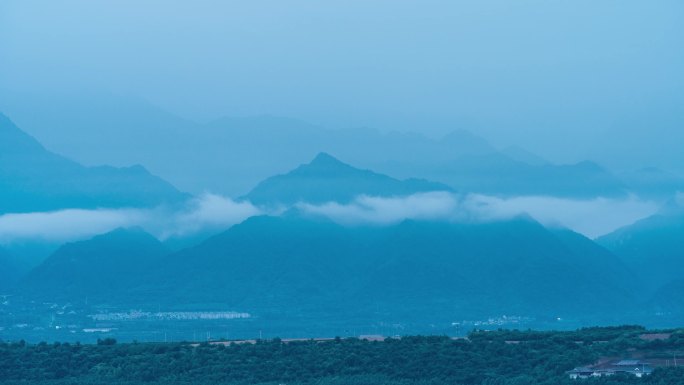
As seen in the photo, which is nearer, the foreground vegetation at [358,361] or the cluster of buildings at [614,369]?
the cluster of buildings at [614,369]

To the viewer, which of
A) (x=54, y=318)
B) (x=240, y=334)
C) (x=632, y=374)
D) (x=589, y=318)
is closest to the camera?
(x=632, y=374)

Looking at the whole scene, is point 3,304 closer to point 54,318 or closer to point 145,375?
point 54,318

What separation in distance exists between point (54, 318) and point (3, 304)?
12.3 meters

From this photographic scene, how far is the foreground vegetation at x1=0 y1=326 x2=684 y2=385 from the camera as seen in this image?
87688mm

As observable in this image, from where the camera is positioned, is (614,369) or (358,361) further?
(358,361)

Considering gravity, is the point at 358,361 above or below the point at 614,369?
above

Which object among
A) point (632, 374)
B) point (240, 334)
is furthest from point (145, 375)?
point (240, 334)

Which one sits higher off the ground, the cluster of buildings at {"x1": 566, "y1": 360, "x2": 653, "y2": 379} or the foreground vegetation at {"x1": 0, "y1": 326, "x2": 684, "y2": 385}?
the foreground vegetation at {"x1": 0, "y1": 326, "x2": 684, "y2": 385}

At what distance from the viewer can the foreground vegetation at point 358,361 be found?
8769 centimetres

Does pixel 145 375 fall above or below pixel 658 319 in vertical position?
below

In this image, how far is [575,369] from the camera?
86.9m

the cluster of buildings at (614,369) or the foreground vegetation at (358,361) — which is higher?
the foreground vegetation at (358,361)

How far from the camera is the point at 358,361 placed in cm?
9169

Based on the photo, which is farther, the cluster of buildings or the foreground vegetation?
the foreground vegetation
